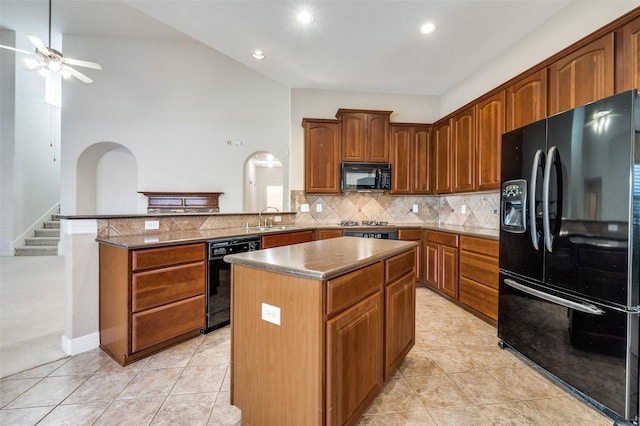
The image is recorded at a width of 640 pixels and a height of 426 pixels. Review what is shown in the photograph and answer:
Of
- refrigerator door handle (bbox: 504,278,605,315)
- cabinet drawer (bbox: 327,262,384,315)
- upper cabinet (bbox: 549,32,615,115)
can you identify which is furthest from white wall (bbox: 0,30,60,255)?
upper cabinet (bbox: 549,32,615,115)

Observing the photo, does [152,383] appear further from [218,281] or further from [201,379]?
[218,281]

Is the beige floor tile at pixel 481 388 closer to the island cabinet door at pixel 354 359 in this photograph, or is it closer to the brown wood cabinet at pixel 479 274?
the island cabinet door at pixel 354 359

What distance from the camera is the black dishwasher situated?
2426 millimetres

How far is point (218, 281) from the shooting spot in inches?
97.8

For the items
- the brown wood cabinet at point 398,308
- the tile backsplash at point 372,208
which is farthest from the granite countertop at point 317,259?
the tile backsplash at point 372,208

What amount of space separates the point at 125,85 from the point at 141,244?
5922 millimetres

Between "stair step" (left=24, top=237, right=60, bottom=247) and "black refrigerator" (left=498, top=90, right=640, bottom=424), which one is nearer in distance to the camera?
"black refrigerator" (left=498, top=90, right=640, bottom=424)

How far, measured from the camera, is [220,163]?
642cm

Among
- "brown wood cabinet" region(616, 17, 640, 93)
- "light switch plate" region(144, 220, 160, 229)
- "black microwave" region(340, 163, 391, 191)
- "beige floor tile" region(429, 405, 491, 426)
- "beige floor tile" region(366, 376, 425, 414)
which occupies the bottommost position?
"beige floor tile" region(429, 405, 491, 426)

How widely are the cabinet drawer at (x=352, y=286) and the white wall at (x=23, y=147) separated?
8534 mm

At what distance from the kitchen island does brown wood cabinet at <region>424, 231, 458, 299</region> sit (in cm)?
196

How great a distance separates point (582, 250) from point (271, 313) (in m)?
1.85

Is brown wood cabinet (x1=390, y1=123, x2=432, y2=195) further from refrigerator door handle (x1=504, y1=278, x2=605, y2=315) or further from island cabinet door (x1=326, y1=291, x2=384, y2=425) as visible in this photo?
island cabinet door (x1=326, y1=291, x2=384, y2=425)

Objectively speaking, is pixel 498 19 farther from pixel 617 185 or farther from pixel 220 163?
pixel 220 163
